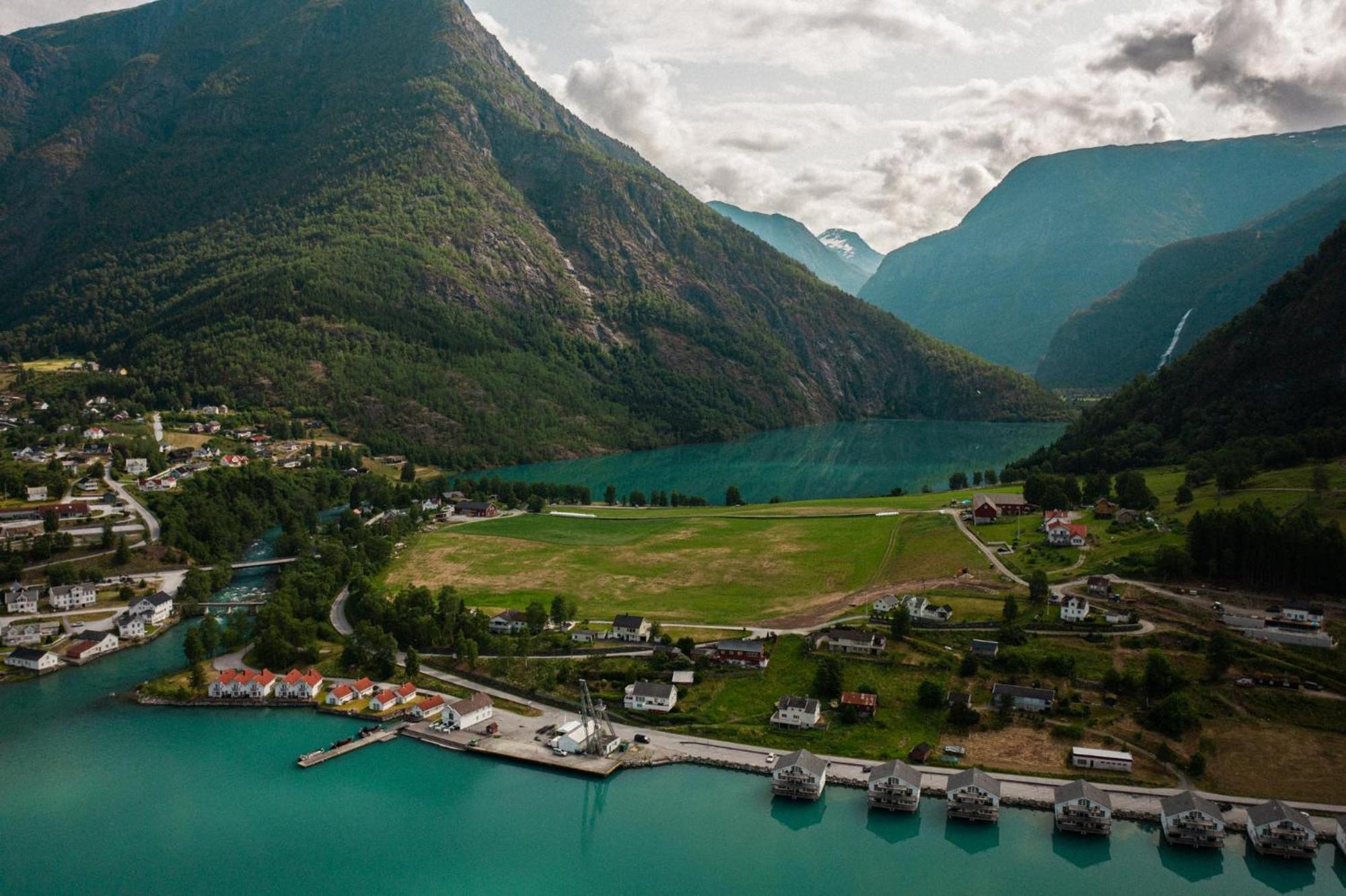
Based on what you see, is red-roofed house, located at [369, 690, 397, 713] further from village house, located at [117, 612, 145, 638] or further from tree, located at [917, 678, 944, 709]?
tree, located at [917, 678, 944, 709]

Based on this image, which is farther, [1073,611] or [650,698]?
[1073,611]

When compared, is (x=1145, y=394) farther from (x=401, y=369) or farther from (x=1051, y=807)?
(x=401, y=369)

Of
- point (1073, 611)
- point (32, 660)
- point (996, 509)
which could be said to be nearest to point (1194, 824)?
point (1073, 611)

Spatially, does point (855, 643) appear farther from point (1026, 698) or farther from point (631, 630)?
point (631, 630)

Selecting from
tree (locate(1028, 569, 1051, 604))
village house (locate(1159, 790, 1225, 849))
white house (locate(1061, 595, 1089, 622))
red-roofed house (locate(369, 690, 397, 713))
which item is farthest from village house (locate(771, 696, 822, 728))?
red-roofed house (locate(369, 690, 397, 713))

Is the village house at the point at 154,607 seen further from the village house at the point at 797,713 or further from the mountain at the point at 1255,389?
the mountain at the point at 1255,389
